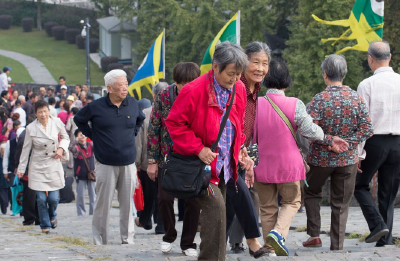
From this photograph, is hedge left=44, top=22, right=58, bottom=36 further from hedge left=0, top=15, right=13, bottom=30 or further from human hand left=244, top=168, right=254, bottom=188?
human hand left=244, top=168, right=254, bottom=188

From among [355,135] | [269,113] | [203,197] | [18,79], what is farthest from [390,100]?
[18,79]

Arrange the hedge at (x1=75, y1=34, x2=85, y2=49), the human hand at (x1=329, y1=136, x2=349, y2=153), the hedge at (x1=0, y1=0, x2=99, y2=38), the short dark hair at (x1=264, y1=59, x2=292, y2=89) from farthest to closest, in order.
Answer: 1. the hedge at (x1=0, y1=0, x2=99, y2=38)
2. the hedge at (x1=75, y1=34, x2=85, y2=49)
3. the human hand at (x1=329, y1=136, x2=349, y2=153)
4. the short dark hair at (x1=264, y1=59, x2=292, y2=89)

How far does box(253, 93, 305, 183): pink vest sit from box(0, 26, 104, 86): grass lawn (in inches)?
1910

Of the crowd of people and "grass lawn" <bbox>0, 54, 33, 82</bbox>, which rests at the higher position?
"grass lawn" <bbox>0, 54, 33, 82</bbox>

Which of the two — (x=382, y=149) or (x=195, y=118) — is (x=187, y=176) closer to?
(x=195, y=118)

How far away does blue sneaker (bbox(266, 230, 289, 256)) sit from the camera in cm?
619

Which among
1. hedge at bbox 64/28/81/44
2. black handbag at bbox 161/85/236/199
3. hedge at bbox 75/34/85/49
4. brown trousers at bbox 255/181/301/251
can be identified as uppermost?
hedge at bbox 64/28/81/44

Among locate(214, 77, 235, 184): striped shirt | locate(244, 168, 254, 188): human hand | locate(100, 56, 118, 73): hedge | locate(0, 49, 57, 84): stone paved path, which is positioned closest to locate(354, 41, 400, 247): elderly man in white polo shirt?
locate(244, 168, 254, 188): human hand

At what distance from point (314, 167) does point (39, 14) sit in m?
74.4

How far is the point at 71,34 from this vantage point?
71.8 meters

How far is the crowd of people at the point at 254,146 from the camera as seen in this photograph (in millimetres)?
5574

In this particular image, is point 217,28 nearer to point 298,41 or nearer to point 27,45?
point 298,41

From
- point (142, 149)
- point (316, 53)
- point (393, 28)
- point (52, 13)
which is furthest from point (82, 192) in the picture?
point (52, 13)

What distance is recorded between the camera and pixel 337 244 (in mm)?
7215
